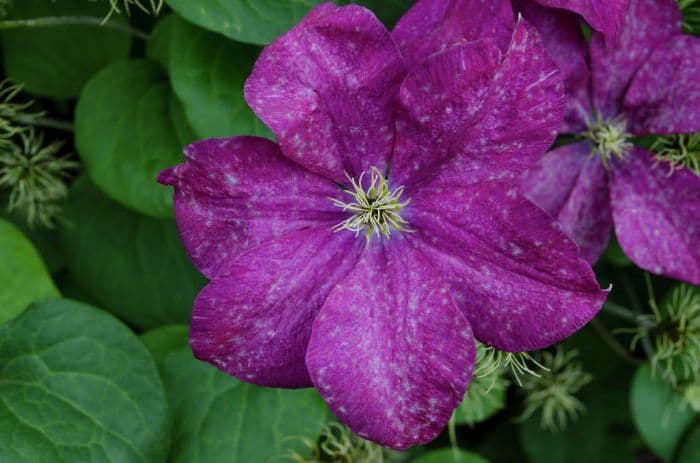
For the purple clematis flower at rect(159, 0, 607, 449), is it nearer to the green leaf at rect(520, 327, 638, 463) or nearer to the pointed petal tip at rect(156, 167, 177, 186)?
the pointed petal tip at rect(156, 167, 177, 186)

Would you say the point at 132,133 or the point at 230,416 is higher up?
the point at 132,133

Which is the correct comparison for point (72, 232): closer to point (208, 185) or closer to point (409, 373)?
point (208, 185)

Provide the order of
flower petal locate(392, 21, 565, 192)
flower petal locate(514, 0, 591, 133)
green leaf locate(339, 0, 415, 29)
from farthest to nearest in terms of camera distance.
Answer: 1. green leaf locate(339, 0, 415, 29)
2. flower petal locate(514, 0, 591, 133)
3. flower petal locate(392, 21, 565, 192)

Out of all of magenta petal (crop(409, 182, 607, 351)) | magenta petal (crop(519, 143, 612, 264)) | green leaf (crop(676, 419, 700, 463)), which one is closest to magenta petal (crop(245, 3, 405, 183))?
magenta petal (crop(409, 182, 607, 351))

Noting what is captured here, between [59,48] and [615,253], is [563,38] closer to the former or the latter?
[615,253]

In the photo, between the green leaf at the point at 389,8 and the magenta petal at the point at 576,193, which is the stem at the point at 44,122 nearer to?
the green leaf at the point at 389,8

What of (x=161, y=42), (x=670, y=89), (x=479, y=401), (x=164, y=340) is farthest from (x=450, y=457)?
(x=161, y=42)

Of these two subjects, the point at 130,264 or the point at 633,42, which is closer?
the point at 633,42

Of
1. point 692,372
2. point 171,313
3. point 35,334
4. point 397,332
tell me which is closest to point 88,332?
point 35,334
